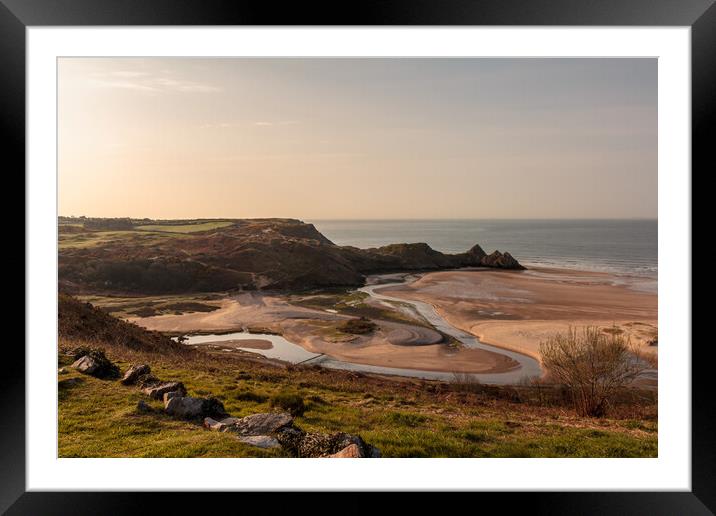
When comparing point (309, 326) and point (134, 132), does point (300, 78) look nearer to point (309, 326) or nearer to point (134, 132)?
point (134, 132)

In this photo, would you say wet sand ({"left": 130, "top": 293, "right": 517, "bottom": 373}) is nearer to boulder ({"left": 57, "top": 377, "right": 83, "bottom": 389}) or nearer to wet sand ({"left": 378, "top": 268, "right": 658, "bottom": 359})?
wet sand ({"left": 378, "top": 268, "right": 658, "bottom": 359})

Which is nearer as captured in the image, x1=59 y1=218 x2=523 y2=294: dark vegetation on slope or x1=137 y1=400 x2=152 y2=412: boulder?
x1=137 y1=400 x2=152 y2=412: boulder

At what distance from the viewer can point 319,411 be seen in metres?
5.73

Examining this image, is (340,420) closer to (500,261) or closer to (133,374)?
(133,374)

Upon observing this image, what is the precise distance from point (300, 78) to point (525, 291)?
15.5ft

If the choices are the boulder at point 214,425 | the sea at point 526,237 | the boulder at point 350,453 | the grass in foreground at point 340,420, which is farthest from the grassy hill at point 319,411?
the sea at point 526,237

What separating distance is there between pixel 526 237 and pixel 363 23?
16.1 feet

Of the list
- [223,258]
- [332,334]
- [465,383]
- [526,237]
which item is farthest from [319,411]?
[526,237]

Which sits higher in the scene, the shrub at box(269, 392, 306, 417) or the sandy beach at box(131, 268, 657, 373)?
the sandy beach at box(131, 268, 657, 373)

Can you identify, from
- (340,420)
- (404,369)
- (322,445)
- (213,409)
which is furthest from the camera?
(404,369)

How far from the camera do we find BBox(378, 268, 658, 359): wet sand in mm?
6723

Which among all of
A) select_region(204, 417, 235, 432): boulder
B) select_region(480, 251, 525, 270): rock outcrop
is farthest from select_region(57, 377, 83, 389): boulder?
select_region(480, 251, 525, 270): rock outcrop

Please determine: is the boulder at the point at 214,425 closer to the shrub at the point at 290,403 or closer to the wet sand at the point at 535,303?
the shrub at the point at 290,403

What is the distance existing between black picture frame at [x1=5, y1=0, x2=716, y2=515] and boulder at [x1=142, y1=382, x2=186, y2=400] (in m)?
1.96
